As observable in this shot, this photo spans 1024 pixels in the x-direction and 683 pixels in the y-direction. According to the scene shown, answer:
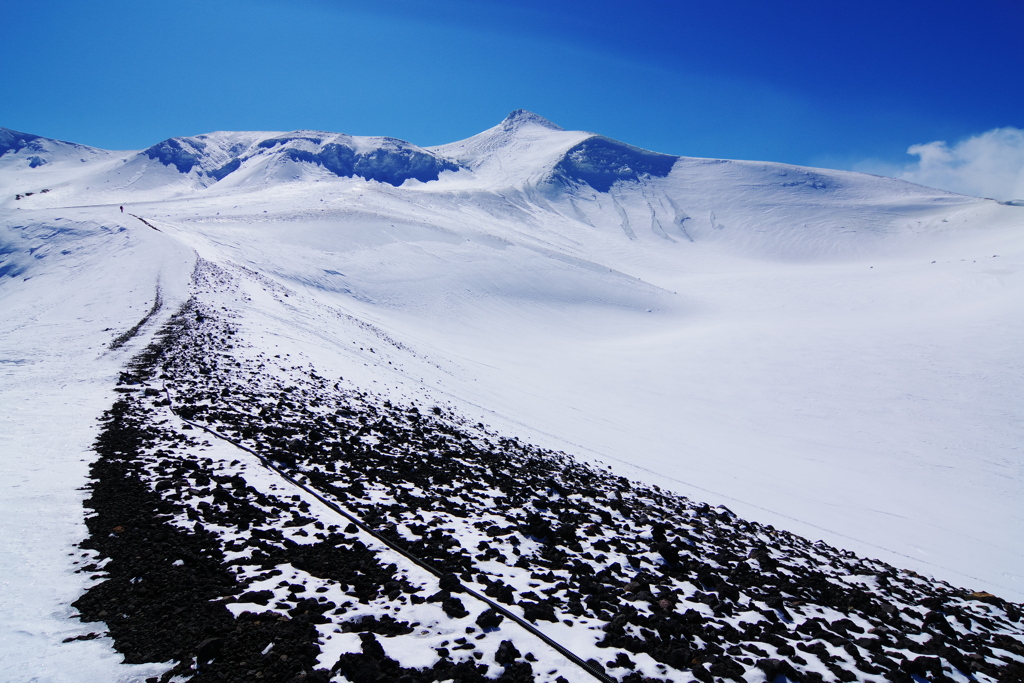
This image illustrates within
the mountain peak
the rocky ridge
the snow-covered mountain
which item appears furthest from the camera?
the mountain peak

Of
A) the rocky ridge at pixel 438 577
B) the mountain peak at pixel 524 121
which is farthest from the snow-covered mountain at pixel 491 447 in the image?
the mountain peak at pixel 524 121

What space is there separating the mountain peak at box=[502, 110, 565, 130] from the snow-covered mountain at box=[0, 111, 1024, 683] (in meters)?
144

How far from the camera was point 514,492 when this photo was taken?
10.8 m

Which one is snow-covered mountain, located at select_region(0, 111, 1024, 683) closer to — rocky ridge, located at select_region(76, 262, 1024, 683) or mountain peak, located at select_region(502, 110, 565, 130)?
rocky ridge, located at select_region(76, 262, 1024, 683)

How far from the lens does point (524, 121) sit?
188m

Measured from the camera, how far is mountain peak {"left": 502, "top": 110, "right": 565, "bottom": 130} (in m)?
187

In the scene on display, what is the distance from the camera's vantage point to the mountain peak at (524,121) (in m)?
187

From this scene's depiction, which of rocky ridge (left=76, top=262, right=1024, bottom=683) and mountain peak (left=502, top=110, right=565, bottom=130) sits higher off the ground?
mountain peak (left=502, top=110, right=565, bottom=130)

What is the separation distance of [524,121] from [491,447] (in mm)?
194341

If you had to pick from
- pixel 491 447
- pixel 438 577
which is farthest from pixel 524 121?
pixel 438 577

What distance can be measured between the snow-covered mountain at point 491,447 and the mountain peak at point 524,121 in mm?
144091

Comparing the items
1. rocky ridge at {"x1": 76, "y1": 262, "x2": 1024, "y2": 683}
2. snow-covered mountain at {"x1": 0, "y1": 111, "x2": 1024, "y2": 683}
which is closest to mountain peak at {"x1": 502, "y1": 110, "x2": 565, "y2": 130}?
snow-covered mountain at {"x1": 0, "y1": 111, "x2": 1024, "y2": 683}

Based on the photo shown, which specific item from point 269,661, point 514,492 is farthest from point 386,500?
point 269,661

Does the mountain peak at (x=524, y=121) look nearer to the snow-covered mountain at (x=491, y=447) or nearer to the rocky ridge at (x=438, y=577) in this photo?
the snow-covered mountain at (x=491, y=447)
